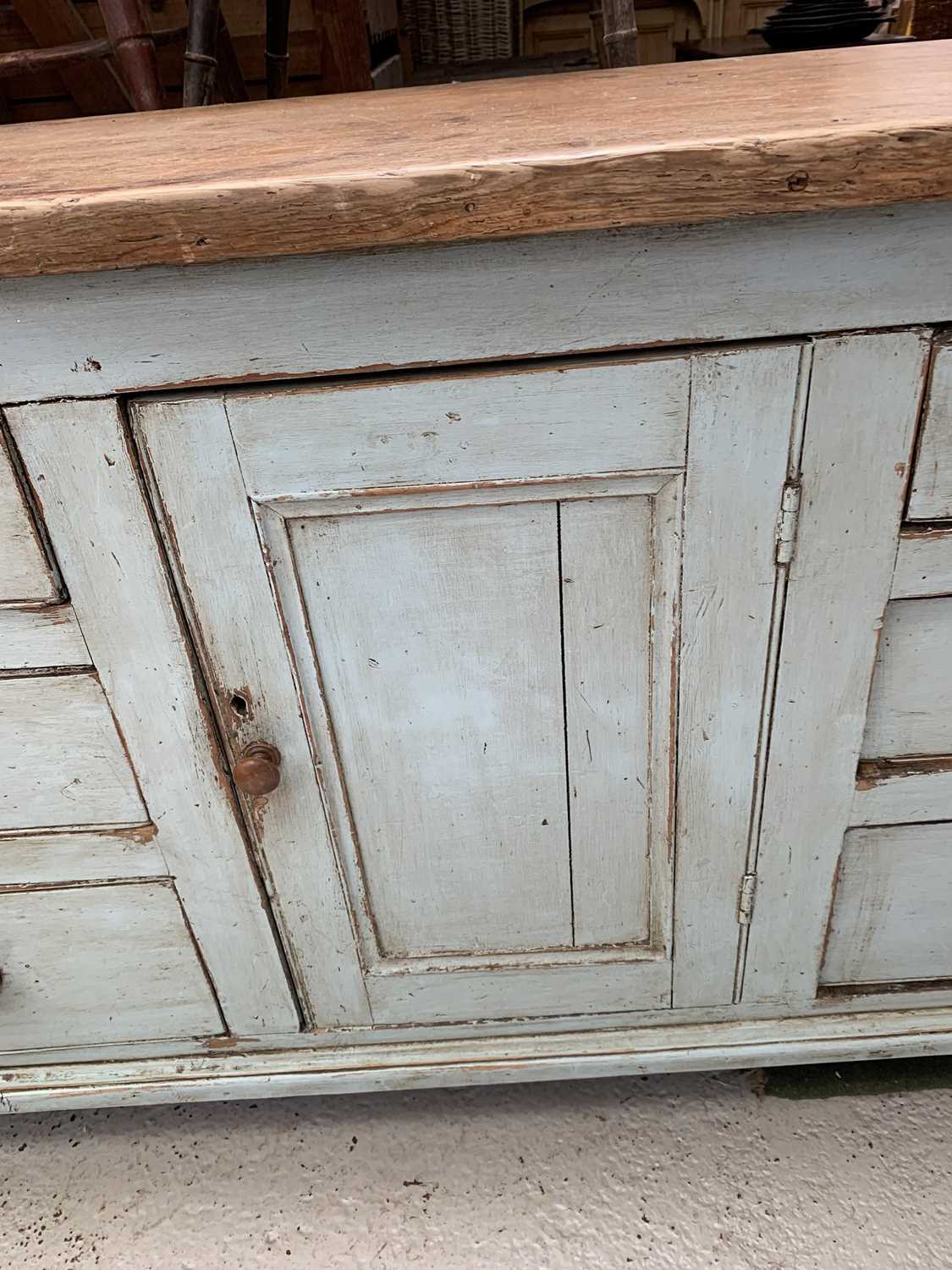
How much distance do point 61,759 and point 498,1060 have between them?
467mm

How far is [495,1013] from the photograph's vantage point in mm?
810

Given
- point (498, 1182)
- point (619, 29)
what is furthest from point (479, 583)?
point (619, 29)

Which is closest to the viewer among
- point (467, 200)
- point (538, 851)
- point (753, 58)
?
point (467, 200)

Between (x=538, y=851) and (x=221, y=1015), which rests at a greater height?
(x=538, y=851)

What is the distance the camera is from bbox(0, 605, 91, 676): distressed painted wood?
62 cm

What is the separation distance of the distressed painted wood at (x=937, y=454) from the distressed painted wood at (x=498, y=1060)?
49 cm

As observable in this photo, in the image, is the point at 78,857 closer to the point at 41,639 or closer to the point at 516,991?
the point at 41,639

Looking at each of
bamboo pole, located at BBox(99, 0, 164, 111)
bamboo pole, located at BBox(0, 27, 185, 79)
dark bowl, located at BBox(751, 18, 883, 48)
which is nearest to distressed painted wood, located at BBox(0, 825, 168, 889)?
bamboo pole, located at BBox(99, 0, 164, 111)

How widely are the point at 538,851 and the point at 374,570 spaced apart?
0.93 ft

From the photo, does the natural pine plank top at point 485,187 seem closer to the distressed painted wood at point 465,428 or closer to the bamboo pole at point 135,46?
the distressed painted wood at point 465,428

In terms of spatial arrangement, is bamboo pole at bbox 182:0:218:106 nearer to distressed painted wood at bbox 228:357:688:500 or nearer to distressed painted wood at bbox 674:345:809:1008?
distressed painted wood at bbox 228:357:688:500

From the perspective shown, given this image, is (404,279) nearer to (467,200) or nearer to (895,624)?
(467,200)

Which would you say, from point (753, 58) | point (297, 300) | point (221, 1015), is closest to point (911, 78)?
point (753, 58)

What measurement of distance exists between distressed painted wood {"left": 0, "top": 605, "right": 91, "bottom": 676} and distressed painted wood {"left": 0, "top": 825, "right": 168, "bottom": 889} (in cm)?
15
